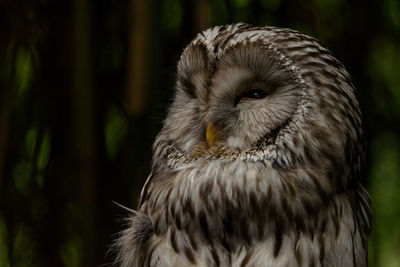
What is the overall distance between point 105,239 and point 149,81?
541 mm

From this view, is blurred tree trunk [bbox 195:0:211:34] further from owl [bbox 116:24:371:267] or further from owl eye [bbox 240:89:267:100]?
owl eye [bbox 240:89:267:100]

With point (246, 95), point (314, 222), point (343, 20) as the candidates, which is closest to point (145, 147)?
point (246, 95)

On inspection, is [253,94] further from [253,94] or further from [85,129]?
[85,129]

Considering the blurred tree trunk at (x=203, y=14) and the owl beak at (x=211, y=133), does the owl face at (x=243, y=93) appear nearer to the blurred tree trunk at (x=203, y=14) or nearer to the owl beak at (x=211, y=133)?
the owl beak at (x=211, y=133)

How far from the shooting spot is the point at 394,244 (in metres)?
3.13

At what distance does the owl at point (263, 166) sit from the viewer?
214 centimetres

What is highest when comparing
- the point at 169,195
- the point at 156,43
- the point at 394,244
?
the point at 156,43

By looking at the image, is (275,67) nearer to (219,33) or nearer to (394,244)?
(219,33)

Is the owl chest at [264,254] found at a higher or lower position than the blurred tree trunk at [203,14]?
lower

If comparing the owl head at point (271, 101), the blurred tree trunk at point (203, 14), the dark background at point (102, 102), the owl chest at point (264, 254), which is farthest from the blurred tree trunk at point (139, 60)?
the owl chest at point (264, 254)

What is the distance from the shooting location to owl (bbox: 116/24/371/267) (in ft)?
7.01

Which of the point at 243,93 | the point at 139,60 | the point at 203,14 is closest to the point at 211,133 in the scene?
the point at 243,93

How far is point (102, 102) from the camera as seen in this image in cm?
260

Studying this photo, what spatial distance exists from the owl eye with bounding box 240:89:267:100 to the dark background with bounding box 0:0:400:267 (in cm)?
26
